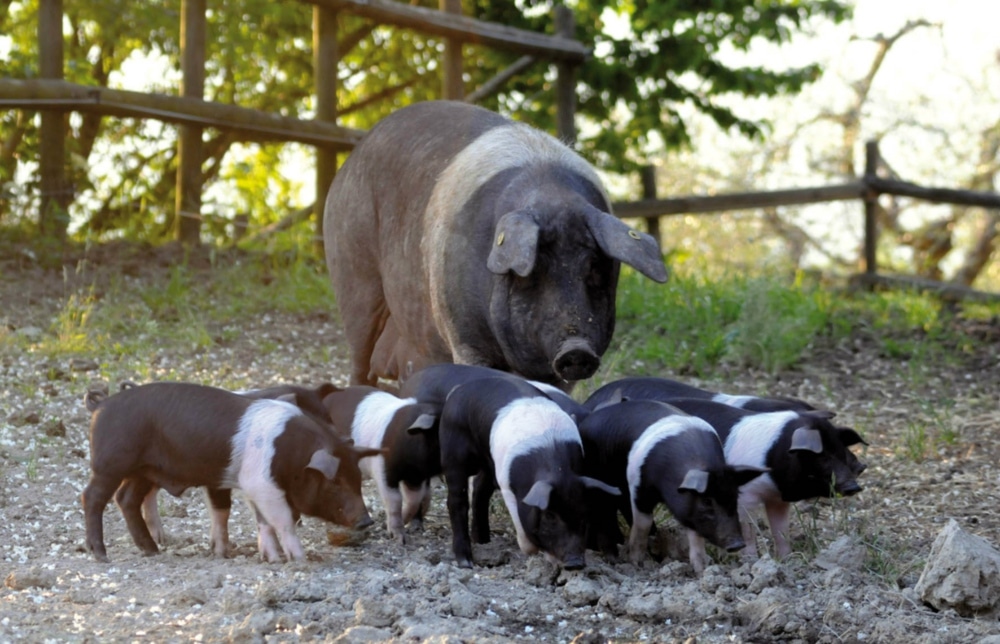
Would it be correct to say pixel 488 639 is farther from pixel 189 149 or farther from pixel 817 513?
pixel 189 149

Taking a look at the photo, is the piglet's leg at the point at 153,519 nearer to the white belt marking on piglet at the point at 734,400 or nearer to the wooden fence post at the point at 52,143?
the white belt marking on piglet at the point at 734,400

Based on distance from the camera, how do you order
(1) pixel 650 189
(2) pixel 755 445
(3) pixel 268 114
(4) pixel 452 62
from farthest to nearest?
(1) pixel 650 189, (4) pixel 452 62, (3) pixel 268 114, (2) pixel 755 445

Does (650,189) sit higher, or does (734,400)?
(650,189)

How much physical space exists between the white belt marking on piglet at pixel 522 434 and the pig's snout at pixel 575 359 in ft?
1.45

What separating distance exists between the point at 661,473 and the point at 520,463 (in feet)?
1.52

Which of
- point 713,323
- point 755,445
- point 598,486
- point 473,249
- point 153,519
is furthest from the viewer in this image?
point 713,323

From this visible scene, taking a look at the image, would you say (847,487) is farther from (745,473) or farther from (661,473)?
(661,473)

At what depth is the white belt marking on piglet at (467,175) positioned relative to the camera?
5.46 meters

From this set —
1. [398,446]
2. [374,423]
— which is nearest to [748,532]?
[398,446]

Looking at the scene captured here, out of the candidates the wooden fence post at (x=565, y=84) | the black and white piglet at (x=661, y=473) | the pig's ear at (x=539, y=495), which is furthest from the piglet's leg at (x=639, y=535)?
the wooden fence post at (x=565, y=84)

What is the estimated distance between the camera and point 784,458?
14.6ft

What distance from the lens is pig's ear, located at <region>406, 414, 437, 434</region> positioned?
4562 mm

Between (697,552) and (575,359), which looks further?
(575,359)

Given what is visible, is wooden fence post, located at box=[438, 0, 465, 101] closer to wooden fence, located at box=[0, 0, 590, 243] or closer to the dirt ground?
wooden fence, located at box=[0, 0, 590, 243]
